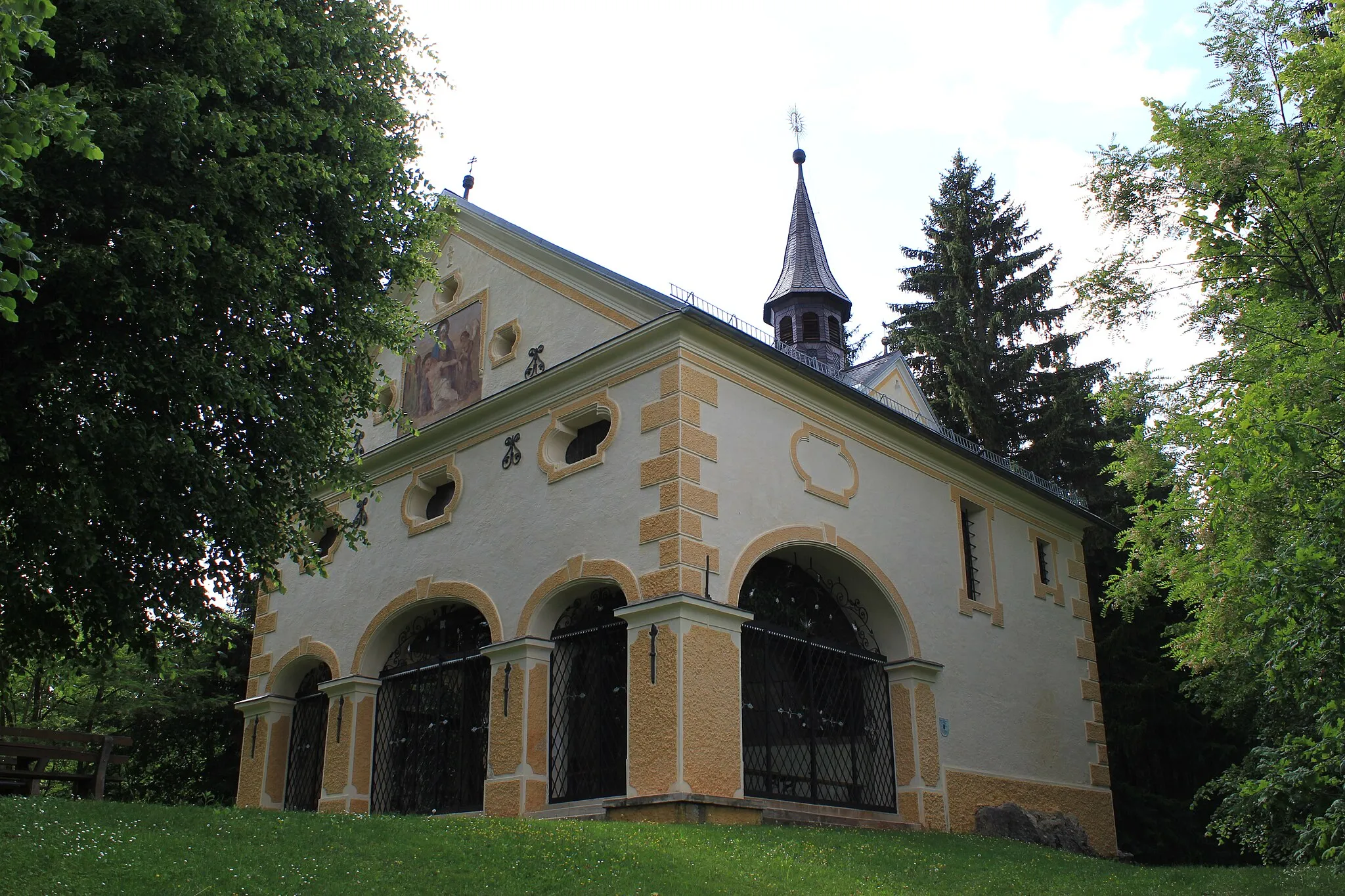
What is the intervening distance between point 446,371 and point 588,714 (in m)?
6.73

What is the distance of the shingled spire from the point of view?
854 inches

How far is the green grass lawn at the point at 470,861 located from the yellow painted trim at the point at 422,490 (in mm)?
6632

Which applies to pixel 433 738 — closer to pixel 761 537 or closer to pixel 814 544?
pixel 761 537

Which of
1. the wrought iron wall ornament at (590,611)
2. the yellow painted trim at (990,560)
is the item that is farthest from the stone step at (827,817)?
the yellow painted trim at (990,560)

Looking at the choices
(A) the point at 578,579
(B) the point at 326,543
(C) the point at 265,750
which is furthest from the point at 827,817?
(C) the point at 265,750

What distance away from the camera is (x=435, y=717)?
660 inches

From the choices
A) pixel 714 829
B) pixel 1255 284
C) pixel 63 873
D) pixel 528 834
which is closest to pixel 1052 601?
pixel 1255 284

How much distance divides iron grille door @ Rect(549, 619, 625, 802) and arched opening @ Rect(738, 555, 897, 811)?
157 cm

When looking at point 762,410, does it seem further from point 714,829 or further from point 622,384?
point 714,829

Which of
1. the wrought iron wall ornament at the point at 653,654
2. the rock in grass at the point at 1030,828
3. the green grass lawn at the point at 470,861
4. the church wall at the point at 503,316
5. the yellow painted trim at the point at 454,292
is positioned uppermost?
the yellow painted trim at the point at 454,292

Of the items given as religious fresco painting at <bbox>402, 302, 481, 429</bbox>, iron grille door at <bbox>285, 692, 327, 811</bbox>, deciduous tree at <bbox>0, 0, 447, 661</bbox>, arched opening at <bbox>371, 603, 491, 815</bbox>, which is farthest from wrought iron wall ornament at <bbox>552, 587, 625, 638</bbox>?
iron grille door at <bbox>285, 692, 327, 811</bbox>

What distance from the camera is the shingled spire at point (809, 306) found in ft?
71.2

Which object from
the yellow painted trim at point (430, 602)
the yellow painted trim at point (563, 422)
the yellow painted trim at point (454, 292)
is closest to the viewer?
the yellow painted trim at point (563, 422)

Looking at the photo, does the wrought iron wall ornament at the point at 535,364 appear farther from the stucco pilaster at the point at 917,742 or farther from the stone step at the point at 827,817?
the stone step at the point at 827,817
